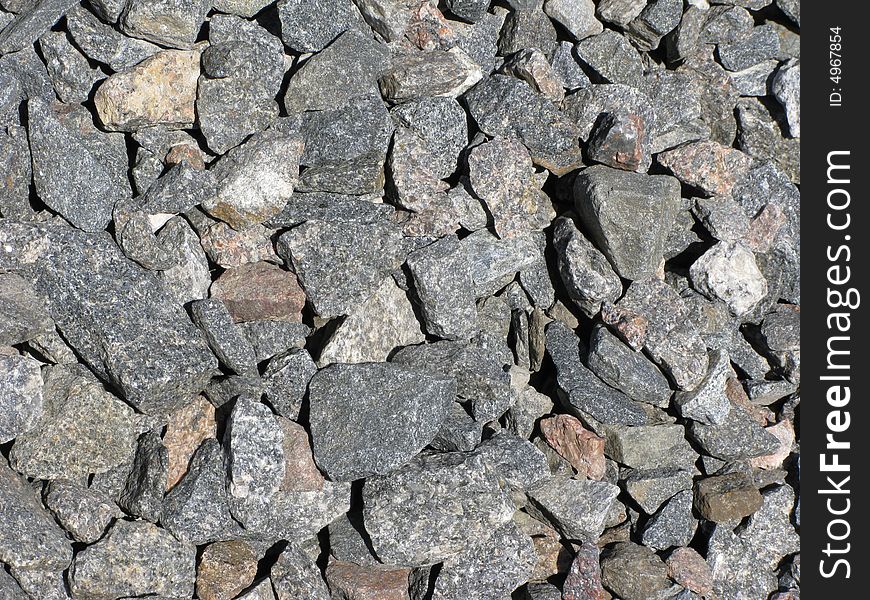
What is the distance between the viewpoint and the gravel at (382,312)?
2.65 meters

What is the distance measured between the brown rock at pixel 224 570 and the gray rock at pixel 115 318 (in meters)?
0.49

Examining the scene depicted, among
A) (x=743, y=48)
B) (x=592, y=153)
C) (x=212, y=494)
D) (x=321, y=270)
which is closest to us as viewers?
(x=212, y=494)

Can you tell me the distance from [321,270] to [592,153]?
3.40 feet

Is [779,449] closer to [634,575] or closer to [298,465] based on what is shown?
[634,575]

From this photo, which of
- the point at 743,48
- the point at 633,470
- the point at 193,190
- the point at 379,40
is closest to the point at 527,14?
the point at 379,40

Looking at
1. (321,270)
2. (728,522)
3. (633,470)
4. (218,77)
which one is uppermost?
(218,77)

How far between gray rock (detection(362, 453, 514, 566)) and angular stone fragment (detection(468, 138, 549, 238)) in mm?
829

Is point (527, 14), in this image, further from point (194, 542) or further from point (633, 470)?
point (194, 542)

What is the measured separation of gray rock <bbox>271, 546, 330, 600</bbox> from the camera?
262 cm

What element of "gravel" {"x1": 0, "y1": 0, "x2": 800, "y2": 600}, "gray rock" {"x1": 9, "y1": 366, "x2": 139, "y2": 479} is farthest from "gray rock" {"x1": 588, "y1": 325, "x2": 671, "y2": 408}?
"gray rock" {"x1": 9, "y1": 366, "x2": 139, "y2": 479}

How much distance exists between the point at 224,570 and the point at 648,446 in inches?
56.8

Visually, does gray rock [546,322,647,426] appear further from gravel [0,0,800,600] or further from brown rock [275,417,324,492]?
brown rock [275,417,324,492]

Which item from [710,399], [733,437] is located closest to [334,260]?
[710,399]

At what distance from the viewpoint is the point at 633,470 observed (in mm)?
2951
